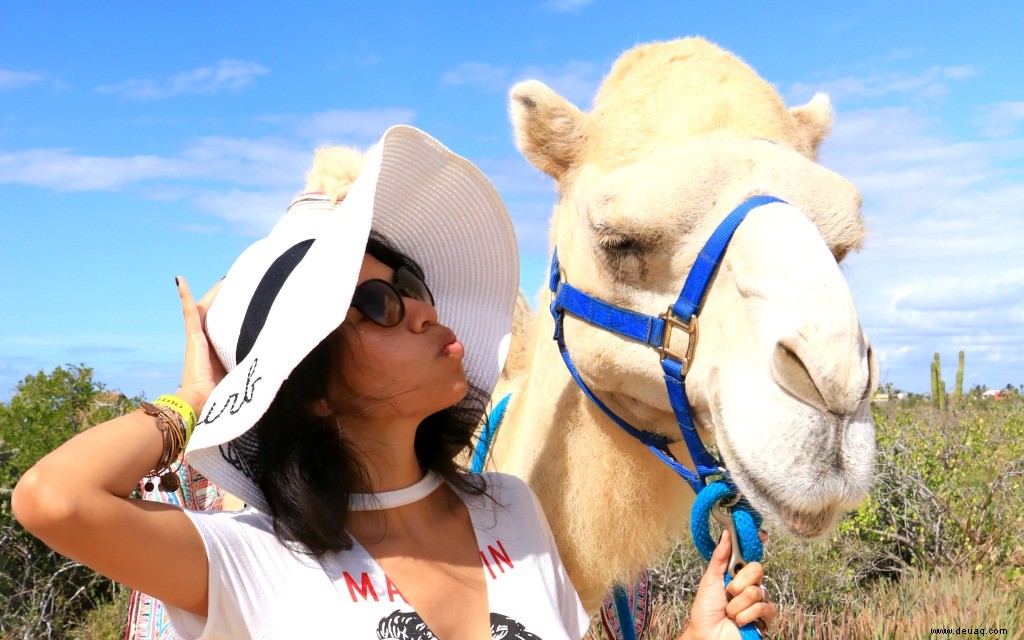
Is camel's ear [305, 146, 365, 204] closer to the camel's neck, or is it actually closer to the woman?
the woman

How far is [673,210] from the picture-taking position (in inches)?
80.7

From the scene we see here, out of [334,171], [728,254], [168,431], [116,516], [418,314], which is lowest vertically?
[116,516]

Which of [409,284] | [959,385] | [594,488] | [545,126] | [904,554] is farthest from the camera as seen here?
[959,385]

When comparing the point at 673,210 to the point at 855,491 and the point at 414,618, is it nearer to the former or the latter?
the point at 855,491

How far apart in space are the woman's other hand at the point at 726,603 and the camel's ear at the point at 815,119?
129cm

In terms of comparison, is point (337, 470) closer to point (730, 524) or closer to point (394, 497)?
point (394, 497)

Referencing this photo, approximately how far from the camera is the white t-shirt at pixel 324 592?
164cm

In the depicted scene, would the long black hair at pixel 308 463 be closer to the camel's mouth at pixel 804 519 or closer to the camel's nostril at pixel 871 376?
the camel's mouth at pixel 804 519

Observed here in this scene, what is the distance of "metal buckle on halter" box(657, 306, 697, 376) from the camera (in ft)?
6.70

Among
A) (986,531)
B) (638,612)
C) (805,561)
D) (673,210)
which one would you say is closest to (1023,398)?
(986,531)

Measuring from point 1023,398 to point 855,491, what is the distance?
1664 centimetres

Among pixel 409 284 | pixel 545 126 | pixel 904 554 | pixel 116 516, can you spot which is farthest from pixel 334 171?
pixel 904 554

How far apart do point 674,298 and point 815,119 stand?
91cm

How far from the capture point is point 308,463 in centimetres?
190
